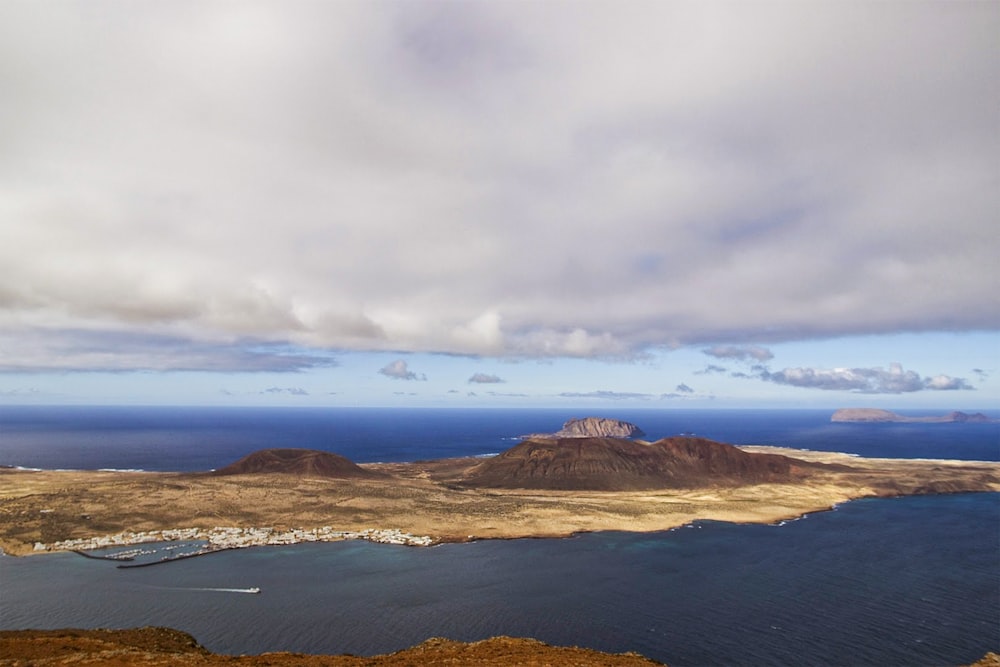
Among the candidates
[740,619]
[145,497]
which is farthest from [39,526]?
[740,619]

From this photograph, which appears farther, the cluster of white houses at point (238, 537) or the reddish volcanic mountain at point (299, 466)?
the reddish volcanic mountain at point (299, 466)

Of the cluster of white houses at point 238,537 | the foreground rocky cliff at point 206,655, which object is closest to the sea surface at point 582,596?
the cluster of white houses at point 238,537

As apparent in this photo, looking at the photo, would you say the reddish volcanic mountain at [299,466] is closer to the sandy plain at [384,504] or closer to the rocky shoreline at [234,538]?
the sandy plain at [384,504]

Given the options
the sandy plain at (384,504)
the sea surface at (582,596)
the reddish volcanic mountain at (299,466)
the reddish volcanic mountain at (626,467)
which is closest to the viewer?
the sea surface at (582,596)

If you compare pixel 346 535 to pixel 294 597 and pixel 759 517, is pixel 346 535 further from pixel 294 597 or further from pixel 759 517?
pixel 759 517

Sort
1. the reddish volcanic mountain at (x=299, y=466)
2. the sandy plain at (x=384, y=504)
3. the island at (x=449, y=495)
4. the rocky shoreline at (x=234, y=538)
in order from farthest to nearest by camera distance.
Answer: the reddish volcanic mountain at (x=299, y=466), the sandy plain at (x=384, y=504), the island at (x=449, y=495), the rocky shoreline at (x=234, y=538)

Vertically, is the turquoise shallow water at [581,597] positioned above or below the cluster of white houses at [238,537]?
below
